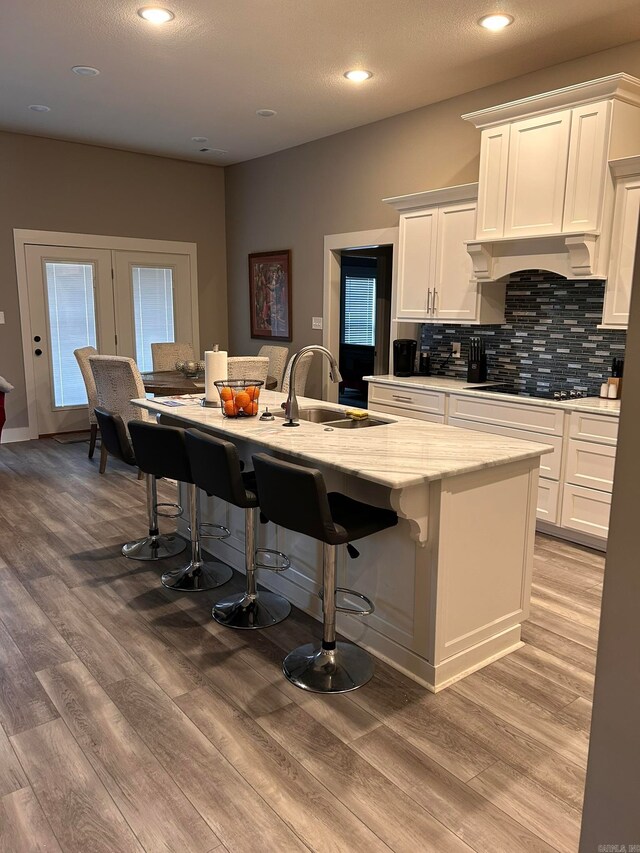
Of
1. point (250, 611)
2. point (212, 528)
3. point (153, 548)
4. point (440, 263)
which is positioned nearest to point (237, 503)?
point (250, 611)

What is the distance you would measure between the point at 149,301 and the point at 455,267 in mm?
3922

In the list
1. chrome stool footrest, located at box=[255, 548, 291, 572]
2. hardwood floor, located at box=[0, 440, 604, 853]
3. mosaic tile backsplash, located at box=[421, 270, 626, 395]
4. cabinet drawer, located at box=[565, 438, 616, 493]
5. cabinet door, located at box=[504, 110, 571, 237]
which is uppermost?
cabinet door, located at box=[504, 110, 571, 237]

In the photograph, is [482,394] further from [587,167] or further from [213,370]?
[213,370]

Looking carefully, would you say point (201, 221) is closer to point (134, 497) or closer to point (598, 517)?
point (134, 497)

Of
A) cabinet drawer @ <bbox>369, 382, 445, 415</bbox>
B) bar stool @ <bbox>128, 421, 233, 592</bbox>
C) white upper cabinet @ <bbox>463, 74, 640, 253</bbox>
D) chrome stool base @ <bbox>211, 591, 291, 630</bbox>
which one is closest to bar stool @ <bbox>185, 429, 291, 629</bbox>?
chrome stool base @ <bbox>211, 591, 291, 630</bbox>

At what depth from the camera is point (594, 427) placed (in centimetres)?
363

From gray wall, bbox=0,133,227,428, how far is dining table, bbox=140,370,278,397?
184 cm

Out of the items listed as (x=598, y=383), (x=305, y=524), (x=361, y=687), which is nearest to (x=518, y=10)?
(x=598, y=383)

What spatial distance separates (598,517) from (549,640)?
115 cm

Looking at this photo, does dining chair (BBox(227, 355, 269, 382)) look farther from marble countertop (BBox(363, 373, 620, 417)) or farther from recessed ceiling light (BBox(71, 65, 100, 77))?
recessed ceiling light (BBox(71, 65, 100, 77))

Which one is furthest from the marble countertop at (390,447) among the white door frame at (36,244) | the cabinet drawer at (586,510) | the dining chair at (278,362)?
the white door frame at (36,244)

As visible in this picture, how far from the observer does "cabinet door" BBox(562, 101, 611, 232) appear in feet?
11.8

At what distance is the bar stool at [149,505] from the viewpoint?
3.50 m

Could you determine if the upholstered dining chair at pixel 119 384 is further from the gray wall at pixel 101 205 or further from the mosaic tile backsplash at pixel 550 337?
the mosaic tile backsplash at pixel 550 337
